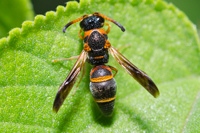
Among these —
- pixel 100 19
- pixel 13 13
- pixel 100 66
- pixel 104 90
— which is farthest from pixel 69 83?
pixel 13 13

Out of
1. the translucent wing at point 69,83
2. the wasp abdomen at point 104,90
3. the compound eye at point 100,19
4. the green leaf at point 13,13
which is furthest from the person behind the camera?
the green leaf at point 13,13

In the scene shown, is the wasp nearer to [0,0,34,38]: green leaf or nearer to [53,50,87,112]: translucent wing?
[53,50,87,112]: translucent wing

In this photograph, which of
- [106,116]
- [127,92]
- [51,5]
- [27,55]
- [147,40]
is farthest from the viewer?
[51,5]

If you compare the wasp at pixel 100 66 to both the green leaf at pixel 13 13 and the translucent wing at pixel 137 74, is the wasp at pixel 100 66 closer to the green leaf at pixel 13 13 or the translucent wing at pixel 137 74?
the translucent wing at pixel 137 74

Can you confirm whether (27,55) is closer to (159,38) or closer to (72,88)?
(72,88)

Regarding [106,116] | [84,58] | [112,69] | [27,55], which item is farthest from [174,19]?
[27,55]

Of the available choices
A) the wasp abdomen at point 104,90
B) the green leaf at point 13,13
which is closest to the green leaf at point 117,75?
the wasp abdomen at point 104,90
